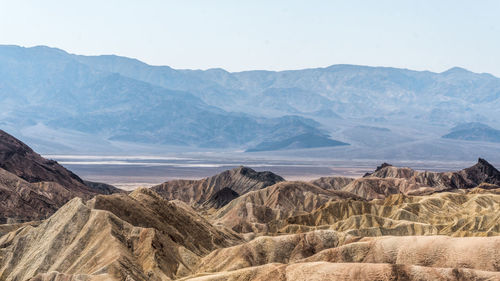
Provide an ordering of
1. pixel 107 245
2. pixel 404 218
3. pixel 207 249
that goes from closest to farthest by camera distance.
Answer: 1. pixel 107 245
2. pixel 207 249
3. pixel 404 218

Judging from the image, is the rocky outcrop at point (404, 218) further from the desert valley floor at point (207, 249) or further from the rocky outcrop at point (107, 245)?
the rocky outcrop at point (107, 245)

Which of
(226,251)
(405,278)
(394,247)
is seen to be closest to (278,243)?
(226,251)

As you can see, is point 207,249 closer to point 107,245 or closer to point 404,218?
point 107,245

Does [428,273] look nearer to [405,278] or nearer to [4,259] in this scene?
[405,278]

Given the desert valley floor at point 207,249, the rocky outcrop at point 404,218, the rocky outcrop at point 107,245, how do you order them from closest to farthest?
the desert valley floor at point 207,249 < the rocky outcrop at point 107,245 < the rocky outcrop at point 404,218

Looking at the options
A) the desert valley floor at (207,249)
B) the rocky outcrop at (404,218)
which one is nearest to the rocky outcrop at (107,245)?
the desert valley floor at (207,249)

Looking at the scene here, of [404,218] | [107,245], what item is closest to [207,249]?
[107,245]

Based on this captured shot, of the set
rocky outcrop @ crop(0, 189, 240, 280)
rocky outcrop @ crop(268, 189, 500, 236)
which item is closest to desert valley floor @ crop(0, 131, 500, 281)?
rocky outcrop @ crop(0, 189, 240, 280)

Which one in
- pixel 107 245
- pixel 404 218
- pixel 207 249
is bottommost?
pixel 207 249

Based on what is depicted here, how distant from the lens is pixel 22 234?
413 feet

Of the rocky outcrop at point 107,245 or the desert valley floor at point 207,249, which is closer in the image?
the desert valley floor at point 207,249

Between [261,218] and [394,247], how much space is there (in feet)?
297

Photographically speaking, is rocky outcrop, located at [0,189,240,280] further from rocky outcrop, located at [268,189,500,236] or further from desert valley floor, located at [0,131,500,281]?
rocky outcrop, located at [268,189,500,236]

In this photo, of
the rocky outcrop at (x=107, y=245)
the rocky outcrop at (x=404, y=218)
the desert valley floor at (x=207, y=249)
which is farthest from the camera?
the rocky outcrop at (x=404, y=218)
